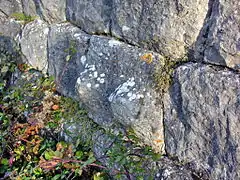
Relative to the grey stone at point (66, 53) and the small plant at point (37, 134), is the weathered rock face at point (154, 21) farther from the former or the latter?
the small plant at point (37, 134)

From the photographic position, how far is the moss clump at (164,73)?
163 cm

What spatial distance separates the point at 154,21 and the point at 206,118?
19.8 inches

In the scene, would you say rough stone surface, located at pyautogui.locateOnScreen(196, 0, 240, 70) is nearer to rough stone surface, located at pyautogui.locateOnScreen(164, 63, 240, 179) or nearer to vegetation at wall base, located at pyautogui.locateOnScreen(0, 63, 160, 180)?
rough stone surface, located at pyautogui.locateOnScreen(164, 63, 240, 179)

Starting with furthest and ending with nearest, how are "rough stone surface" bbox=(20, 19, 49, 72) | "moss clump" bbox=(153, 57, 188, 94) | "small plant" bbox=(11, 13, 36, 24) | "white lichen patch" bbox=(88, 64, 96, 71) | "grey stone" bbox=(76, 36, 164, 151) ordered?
1. "small plant" bbox=(11, 13, 36, 24)
2. "rough stone surface" bbox=(20, 19, 49, 72)
3. "white lichen patch" bbox=(88, 64, 96, 71)
4. "grey stone" bbox=(76, 36, 164, 151)
5. "moss clump" bbox=(153, 57, 188, 94)

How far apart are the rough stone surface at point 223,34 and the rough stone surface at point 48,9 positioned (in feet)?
4.00

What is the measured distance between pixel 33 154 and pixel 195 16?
4.33 ft

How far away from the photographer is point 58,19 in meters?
2.44

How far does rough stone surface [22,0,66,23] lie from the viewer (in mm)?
2398

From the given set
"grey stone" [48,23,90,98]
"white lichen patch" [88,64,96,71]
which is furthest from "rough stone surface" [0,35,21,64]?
"white lichen patch" [88,64,96,71]

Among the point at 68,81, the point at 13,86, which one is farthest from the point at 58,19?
the point at 13,86

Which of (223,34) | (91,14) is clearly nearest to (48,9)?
(91,14)

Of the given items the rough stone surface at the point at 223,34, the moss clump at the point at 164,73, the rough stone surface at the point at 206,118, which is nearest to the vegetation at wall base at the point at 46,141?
the rough stone surface at the point at 206,118

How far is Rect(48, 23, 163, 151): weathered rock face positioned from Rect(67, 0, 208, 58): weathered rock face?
66 mm

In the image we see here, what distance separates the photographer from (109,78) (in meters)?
1.93
